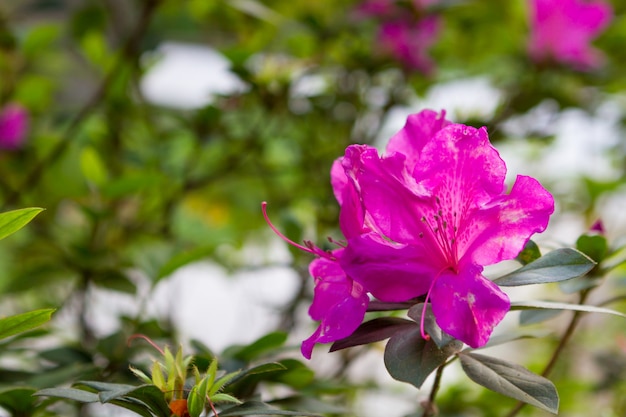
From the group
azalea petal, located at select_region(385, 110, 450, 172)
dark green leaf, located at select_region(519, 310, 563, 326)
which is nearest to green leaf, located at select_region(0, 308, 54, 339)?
azalea petal, located at select_region(385, 110, 450, 172)

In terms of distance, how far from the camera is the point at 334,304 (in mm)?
519

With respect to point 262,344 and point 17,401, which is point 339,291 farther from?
point 17,401

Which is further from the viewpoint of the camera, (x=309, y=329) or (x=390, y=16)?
(x=309, y=329)

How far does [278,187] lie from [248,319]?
0.33 meters

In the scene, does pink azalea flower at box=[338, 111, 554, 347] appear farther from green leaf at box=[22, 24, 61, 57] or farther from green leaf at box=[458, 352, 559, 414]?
green leaf at box=[22, 24, 61, 57]

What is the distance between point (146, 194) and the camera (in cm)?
142

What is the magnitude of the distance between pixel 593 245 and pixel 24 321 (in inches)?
17.4

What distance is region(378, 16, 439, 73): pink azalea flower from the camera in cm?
128

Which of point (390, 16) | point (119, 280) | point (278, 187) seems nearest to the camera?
point (119, 280)

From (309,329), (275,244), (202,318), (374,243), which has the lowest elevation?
(202,318)

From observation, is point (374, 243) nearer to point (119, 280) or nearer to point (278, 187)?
point (119, 280)

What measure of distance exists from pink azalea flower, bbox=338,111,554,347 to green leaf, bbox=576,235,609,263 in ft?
0.43

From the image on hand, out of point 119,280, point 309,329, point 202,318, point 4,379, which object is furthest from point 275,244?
point 4,379

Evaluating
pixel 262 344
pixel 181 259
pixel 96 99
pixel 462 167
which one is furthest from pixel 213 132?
pixel 462 167
